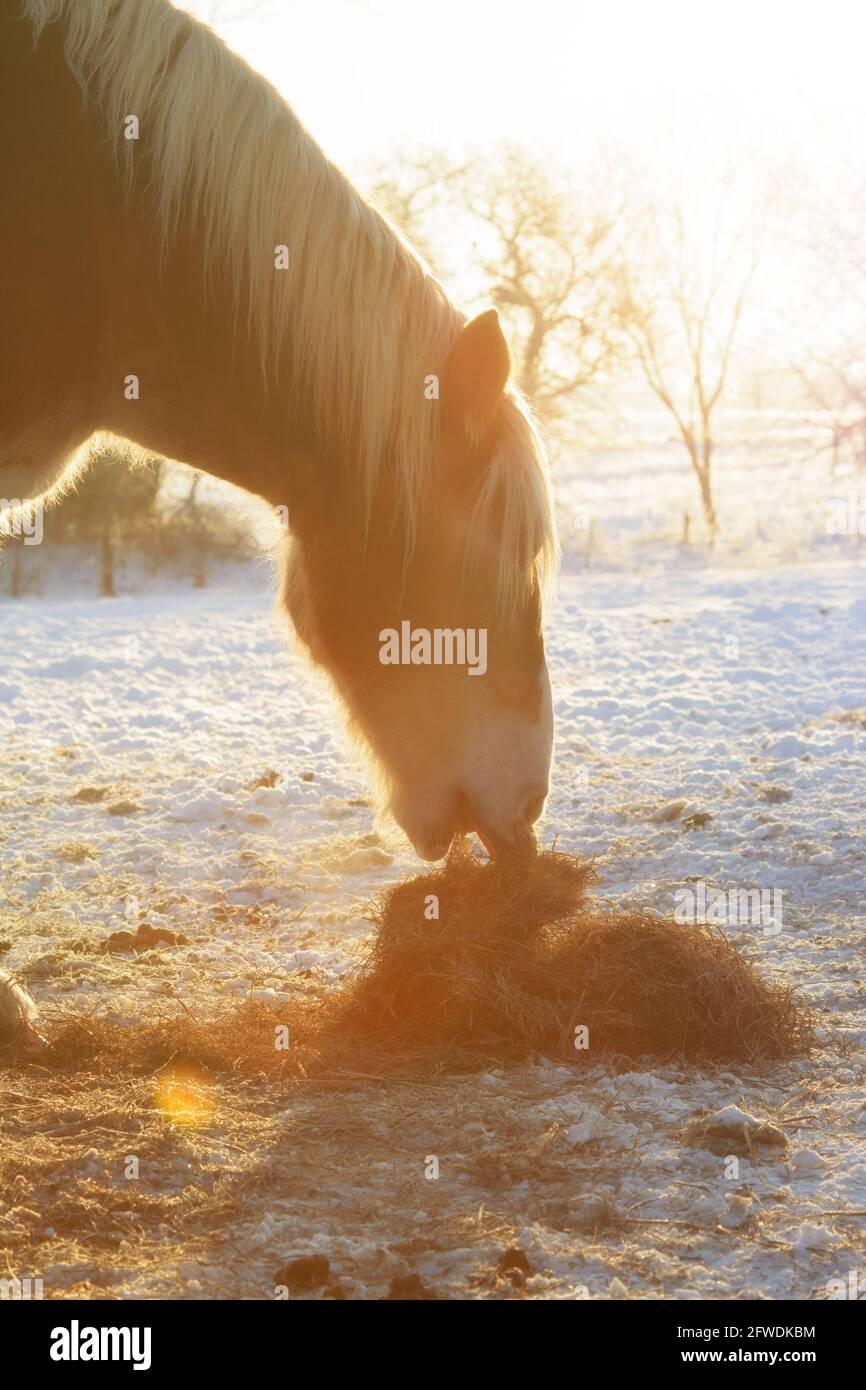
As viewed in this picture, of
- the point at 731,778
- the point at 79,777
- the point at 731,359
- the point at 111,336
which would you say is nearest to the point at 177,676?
the point at 79,777

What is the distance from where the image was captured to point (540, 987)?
351 cm

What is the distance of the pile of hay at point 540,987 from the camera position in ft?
11.0

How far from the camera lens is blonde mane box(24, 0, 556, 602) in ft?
9.82

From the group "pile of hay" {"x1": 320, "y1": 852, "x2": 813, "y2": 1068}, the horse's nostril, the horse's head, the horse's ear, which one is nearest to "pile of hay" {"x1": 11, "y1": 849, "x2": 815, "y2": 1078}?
"pile of hay" {"x1": 320, "y1": 852, "x2": 813, "y2": 1068}

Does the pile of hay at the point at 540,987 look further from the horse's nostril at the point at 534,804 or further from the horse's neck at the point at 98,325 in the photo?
the horse's neck at the point at 98,325

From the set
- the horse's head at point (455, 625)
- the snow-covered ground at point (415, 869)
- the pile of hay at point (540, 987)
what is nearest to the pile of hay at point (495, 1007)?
the pile of hay at point (540, 987)

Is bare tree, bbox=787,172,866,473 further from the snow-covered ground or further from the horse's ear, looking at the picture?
the horse's ear

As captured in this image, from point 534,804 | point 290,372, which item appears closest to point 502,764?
point 534,804

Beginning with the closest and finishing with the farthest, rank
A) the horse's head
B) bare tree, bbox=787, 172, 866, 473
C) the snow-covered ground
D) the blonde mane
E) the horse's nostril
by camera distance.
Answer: the snow-covered ground → the blonde mane → the horse's head → the horse's nostril → bare tree, bbox=787, 172, 866, 473

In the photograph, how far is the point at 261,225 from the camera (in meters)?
3.06

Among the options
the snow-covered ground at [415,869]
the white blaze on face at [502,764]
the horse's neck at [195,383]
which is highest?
the horse's neck at [195,383]

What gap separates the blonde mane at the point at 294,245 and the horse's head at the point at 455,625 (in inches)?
1.2

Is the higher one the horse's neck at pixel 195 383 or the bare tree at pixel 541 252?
the bare tree at pixel 541 252
